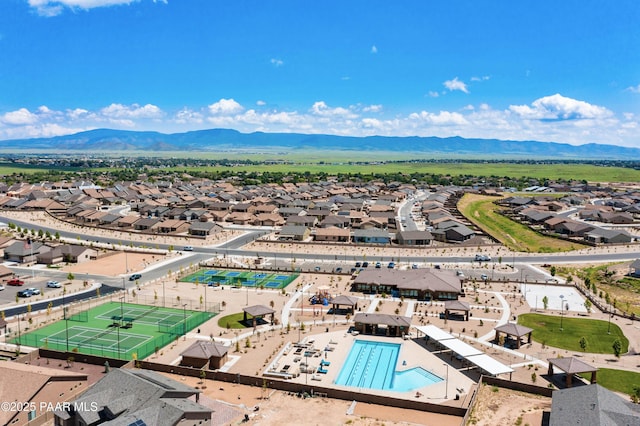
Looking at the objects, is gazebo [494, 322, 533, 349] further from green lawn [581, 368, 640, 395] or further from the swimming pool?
the swimming pool

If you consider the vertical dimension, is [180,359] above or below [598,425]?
below

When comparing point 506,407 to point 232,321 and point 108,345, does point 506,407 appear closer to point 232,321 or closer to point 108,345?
point 232,321

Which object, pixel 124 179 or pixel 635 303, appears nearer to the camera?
pixel 635 303

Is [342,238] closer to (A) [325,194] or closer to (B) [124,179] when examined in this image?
(A) [325,194]

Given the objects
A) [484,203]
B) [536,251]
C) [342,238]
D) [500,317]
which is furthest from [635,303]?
[484,203]

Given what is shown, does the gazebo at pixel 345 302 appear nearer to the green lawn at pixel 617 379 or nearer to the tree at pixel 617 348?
the green lawn at pixel 617 379

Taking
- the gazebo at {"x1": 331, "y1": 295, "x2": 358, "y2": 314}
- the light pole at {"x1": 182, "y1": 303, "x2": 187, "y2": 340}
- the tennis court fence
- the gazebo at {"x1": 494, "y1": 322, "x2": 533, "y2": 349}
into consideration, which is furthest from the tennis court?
the gazebo at {"x1": 494, "y1": 322, "x2": 533, "y2": 349}

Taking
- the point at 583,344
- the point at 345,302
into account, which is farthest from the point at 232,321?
the point at 583,344
